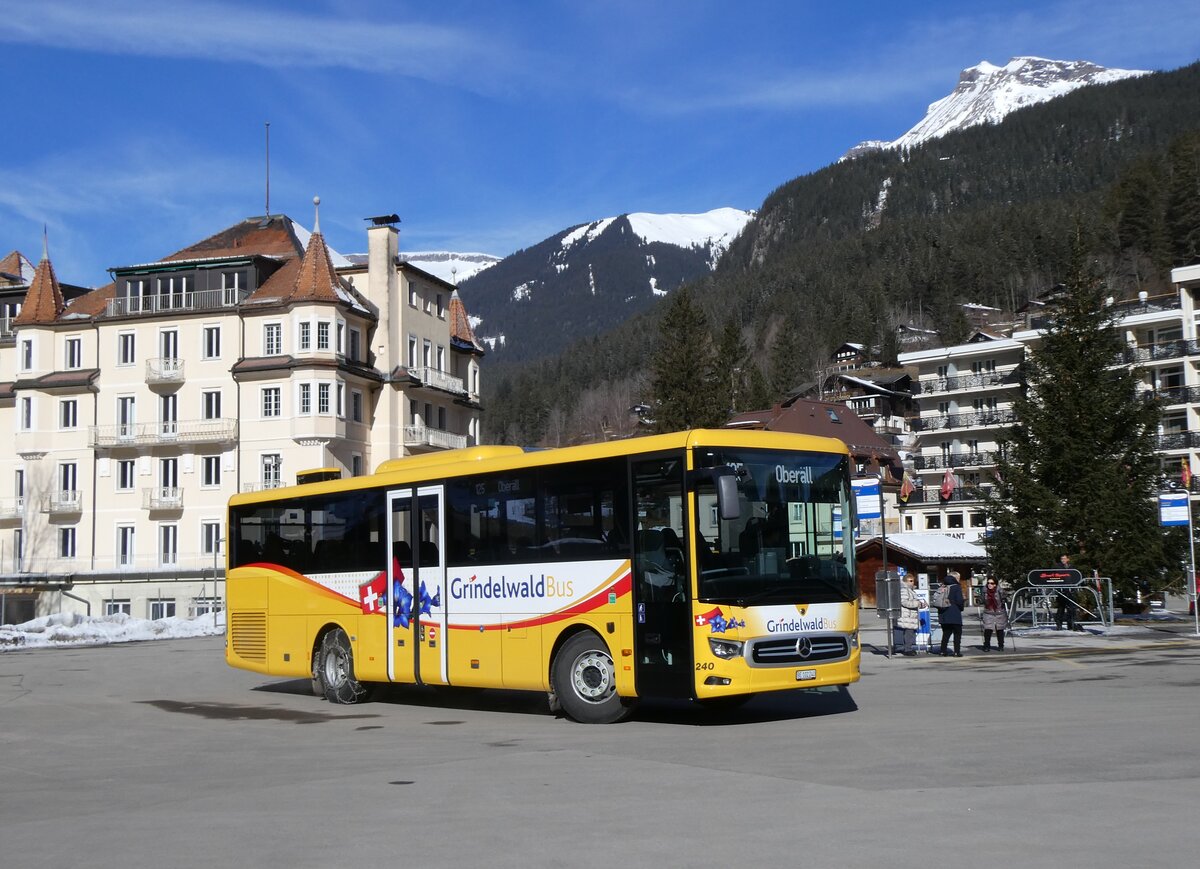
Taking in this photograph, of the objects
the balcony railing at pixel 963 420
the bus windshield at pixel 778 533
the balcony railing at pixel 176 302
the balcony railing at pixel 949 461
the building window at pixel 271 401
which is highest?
the balcony railing at pixel 176 302

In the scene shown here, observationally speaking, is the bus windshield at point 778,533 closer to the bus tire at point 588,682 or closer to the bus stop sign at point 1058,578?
the bus tire at point 588,682

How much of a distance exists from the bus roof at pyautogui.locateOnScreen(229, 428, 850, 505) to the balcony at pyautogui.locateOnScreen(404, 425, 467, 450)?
47717 mm

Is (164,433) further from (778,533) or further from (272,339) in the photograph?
(778,533)

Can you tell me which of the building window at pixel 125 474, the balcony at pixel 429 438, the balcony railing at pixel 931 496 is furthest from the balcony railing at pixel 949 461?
the building window at pixel 125 474

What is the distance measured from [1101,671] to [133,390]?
5653 cm

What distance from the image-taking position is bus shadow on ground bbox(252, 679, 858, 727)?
51.6 feet

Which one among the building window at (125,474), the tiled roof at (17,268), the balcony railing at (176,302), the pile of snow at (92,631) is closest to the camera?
the pile of snow at (92,631)

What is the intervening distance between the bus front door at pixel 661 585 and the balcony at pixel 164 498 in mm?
54908

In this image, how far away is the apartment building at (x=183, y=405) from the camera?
63938mm

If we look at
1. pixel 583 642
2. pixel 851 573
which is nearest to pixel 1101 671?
pixel 851 573

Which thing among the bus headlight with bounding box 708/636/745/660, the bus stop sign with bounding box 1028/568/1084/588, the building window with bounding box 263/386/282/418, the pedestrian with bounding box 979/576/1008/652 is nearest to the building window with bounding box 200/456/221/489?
the building window with bounding box 263/386/282/418

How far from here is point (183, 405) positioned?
216 feet

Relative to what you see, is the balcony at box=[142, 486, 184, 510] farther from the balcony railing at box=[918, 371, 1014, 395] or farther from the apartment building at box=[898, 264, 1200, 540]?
the balcony railing at box=[918, 371, 1014, 395]

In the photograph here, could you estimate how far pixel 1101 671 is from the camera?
68.0 feet
